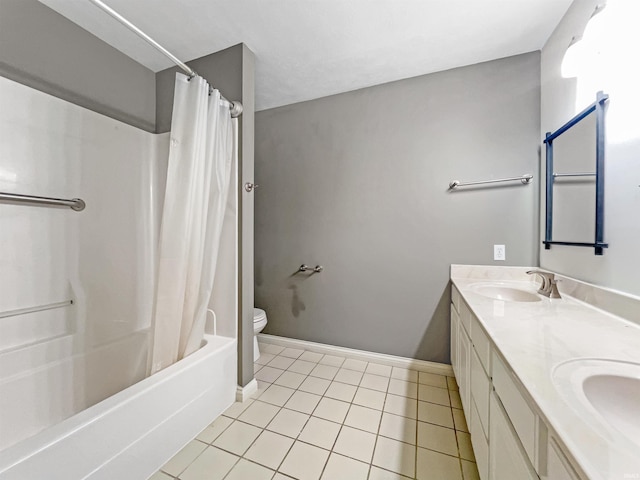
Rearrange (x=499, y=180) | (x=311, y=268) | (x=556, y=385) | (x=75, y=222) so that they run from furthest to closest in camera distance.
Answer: (x=311, y=268), (x=499, y=180), (x=75, y=222), (x=556, y=385)

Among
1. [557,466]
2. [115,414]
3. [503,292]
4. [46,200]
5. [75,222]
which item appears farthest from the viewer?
[503,292]

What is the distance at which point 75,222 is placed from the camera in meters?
1.44

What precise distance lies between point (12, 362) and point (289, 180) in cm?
200

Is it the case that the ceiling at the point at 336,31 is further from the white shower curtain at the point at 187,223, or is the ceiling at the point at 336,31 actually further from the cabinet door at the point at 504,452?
the cabinet door at the point at 504,452

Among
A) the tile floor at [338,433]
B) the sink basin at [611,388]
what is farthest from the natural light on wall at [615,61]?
the tile floor at [338,433]

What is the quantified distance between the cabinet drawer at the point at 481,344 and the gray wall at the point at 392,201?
0.80 meters

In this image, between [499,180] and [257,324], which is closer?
[499,180]

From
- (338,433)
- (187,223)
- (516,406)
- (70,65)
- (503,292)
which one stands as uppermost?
(70,65)

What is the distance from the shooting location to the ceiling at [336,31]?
1.35 meters

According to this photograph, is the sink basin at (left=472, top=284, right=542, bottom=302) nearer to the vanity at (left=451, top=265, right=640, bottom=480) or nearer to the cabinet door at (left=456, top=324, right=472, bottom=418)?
the vanity at (left=451, top=265, right=640, bottom=480)

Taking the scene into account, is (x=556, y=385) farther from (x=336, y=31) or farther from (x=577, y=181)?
(x=336, y=31)

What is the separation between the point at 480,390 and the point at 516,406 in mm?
416

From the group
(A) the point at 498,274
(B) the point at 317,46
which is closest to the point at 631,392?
(A) the point at 498,274

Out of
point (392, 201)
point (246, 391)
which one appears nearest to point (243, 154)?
point (392, 201)
